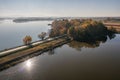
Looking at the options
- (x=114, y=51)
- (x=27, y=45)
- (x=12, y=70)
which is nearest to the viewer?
(x=12, y=70)

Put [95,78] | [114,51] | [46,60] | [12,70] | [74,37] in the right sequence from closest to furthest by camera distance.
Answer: [95,78] < [12,70] < [46,60] < [114,51] < [74,37]

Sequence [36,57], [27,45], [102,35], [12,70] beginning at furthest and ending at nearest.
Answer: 1. [102,35]
2. [27,45]
3. [36,57]
4. [12,70]

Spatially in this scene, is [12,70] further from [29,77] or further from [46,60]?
[46,60]

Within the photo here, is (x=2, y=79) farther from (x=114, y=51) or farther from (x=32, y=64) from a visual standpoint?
(x=114, y=51)

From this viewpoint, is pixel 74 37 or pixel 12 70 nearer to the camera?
pixel 12 70

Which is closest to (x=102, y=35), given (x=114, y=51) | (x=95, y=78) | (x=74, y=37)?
(x=74, y=37)

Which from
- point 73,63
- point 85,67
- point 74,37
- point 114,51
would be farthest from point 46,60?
point 74,37

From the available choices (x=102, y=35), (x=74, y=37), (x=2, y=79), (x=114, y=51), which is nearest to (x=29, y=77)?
(x=2, y=79)

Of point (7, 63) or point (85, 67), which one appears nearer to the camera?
point (85, 67)

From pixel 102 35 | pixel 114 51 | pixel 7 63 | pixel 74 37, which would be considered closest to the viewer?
pixel 7 63
